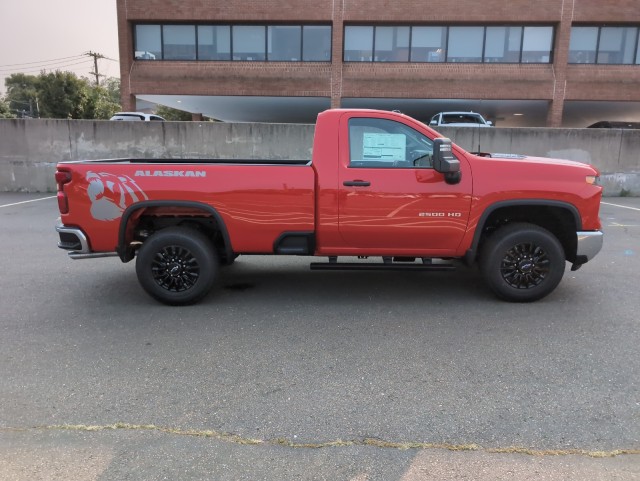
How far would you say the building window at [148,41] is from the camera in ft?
88.3

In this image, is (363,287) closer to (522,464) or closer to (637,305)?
(637,305)

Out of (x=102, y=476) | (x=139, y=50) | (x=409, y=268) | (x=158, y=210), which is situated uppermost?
(x=139, y=50)

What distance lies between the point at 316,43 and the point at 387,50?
3.68 m

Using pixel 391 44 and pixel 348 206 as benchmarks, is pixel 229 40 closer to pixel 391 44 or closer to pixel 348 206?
pixel 391 44

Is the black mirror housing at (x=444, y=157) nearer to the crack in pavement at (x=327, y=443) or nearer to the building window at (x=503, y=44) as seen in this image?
the crack in pavement at (x=327, y=443)

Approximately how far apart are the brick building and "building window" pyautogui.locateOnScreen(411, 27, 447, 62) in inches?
2.0

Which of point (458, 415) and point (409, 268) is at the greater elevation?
point (409, 268)

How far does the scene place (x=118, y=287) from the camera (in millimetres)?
6199

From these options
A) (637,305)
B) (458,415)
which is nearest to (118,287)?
(458,415)

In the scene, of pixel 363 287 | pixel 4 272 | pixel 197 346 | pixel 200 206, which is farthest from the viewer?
pixel 4 272

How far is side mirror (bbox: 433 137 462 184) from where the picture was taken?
4961 millimetres

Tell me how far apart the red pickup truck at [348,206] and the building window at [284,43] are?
22613mm

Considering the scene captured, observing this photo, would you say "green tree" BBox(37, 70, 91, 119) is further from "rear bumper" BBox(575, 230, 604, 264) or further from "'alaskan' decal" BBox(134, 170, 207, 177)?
"rear bumper" BBox(575, 230, 604, 264)

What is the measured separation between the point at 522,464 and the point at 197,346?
8.89ft
